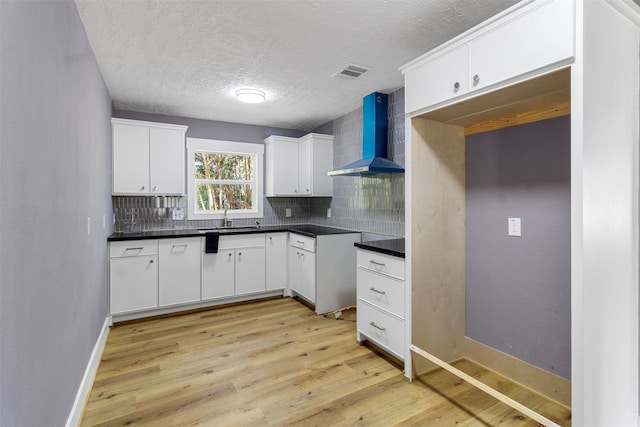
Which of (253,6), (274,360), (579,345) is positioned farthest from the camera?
(274,360)

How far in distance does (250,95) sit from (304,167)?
1.45 metres

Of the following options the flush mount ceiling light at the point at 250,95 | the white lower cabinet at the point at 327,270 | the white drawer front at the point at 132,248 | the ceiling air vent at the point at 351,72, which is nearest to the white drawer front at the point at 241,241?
the white lower cabinet at the point at 327,270

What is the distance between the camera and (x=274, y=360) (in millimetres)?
2572

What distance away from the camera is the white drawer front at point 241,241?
3840 millimetres

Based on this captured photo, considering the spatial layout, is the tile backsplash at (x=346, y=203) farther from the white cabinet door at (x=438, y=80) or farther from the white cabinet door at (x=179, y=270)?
the white cabinet door at (x=438, y=80)

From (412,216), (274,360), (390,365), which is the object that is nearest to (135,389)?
(274,360)

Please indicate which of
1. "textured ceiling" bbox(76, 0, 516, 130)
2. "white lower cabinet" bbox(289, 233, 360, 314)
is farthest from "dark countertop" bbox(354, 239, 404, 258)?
"textured ceiling" bbox(76, 0, 516, 130)

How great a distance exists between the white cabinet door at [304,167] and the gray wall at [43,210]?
259 centimetres

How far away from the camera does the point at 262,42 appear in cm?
230

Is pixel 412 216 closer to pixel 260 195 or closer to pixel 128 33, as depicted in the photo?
pixel 128 33

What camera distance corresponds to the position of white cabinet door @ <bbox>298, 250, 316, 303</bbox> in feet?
11.9

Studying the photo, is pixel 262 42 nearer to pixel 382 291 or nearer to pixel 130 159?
pixel 382 291

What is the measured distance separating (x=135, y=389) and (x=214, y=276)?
1.67 m

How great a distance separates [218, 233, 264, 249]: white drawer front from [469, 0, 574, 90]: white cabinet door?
2.98 meters
